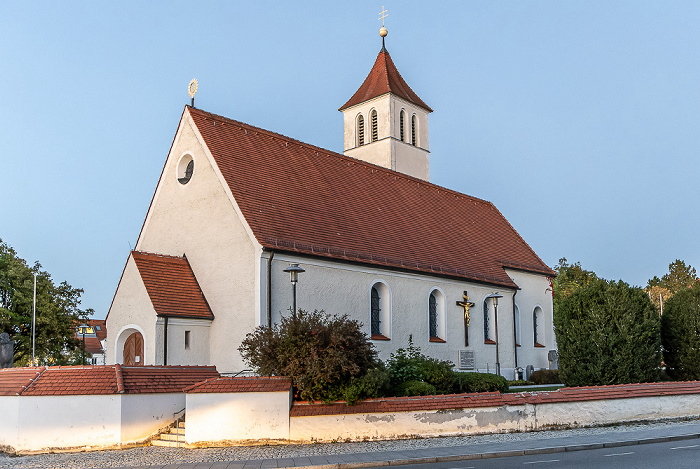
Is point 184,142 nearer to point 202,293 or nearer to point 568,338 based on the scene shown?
point 202,293

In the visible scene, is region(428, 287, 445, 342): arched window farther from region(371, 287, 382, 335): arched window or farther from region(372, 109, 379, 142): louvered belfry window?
region(372, 109, 379, 142): louvered belfry window

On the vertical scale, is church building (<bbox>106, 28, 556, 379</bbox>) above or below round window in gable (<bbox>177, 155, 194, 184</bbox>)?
below

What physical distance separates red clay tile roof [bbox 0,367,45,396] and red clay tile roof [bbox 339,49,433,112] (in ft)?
85.4

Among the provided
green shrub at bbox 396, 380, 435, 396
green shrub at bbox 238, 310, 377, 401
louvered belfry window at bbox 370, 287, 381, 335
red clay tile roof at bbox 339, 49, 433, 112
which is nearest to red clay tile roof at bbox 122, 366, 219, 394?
green shrub at bbox 238, 310, 377, 401

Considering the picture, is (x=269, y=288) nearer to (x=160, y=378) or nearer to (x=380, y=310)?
(x=160, y=378)

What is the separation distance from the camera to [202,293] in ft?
73.1

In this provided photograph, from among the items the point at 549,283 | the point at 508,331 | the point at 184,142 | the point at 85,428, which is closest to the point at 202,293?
the point at 184,142

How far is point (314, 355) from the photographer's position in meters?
16.0

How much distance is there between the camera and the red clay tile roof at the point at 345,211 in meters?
22.8

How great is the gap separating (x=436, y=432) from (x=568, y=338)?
797cm

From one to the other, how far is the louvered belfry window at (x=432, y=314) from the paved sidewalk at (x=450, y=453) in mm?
10930

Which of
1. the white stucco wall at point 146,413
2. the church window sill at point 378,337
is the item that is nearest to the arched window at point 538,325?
the church window sill at point 378,337

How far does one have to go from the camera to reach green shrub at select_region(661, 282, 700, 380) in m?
23.2

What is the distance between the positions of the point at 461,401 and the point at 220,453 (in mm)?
5656
